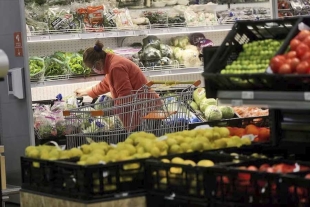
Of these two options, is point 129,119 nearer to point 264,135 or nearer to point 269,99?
point 264,135

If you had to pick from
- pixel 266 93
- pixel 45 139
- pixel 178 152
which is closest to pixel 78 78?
pixel 45 139

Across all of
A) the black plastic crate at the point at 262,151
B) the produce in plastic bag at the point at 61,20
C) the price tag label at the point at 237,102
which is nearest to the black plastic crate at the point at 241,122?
the black plastic crate at the point at 262,151

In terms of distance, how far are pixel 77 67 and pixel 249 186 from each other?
402 cm

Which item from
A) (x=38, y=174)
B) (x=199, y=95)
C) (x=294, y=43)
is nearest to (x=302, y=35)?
(x=294, y=43)

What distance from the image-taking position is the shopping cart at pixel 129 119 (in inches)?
246

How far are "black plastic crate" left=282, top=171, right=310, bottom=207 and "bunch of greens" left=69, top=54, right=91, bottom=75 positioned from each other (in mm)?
4183

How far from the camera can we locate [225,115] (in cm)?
766

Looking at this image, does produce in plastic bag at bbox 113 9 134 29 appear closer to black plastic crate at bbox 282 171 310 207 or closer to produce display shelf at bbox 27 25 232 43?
produce display shelf at bbox 27 25 232 43

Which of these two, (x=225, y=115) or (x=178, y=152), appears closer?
(x=178, y=152)

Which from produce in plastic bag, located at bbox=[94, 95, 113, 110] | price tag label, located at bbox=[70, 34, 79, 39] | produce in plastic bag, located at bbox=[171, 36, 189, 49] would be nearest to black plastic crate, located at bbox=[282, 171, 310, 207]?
produce in plastic bag, located at bbox=[94, 95, 113, 110]

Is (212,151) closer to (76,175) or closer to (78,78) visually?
(76,175)

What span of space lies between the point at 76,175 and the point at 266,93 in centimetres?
107

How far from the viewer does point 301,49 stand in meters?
3.97

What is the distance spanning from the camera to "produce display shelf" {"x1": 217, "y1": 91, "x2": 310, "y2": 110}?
3.81m
